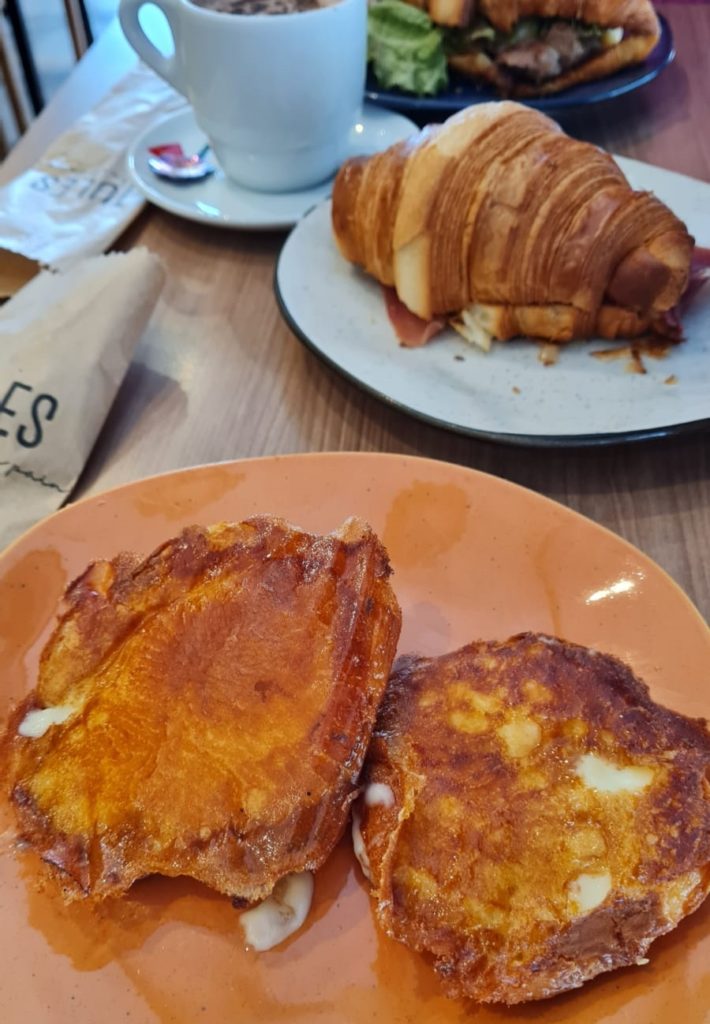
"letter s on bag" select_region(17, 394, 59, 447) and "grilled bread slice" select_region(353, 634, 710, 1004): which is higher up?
"letter s on bag" select_region(17, 394, 59, 447)

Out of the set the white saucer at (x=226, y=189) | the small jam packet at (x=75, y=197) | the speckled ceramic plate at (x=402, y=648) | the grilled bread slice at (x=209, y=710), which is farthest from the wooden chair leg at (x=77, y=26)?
the grilled bread slice at (x=209, y=710)

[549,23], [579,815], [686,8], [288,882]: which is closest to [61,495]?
[288,882]

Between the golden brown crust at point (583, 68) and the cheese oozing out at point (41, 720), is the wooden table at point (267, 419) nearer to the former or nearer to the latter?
the golden brown crust at point (583, 68)

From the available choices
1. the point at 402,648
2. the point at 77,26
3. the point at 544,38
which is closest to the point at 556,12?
the point at 544,38

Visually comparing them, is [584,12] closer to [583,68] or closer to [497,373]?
[583,68]

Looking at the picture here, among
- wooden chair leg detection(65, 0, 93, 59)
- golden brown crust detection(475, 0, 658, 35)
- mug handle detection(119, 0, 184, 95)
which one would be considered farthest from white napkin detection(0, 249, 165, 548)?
wooden chair leg detection(65, 0, 93, 59)

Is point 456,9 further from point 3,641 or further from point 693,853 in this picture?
point 693,853

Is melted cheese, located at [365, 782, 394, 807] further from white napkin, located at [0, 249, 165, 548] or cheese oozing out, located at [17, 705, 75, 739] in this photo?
white napkin, located at [0, 249, 165, 548]
